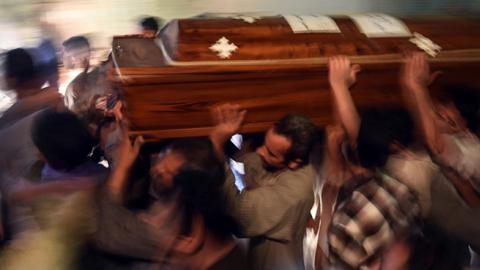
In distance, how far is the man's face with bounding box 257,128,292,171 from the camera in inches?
62.1

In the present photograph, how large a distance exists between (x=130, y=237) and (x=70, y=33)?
80.5 inches

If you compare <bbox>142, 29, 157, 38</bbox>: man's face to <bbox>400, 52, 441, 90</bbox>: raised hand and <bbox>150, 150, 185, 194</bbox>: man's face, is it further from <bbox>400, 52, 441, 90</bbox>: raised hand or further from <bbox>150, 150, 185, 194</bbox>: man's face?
<bbox>400, 52, 441, 90</bbox>: raised hand

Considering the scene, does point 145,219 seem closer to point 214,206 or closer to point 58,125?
point 214,206

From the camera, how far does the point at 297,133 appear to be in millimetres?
1551

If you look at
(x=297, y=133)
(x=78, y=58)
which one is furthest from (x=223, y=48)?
(x=78, y=58)

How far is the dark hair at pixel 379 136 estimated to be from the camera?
1514 mm

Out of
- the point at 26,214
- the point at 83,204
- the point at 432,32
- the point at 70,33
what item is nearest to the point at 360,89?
the point at 432,32

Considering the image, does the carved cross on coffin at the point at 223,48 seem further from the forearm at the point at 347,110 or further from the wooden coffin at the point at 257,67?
the forearm at the point at 347,110

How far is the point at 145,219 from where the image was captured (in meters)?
1.47

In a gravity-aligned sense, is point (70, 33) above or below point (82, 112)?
below

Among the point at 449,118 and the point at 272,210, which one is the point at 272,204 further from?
the point at 449,118

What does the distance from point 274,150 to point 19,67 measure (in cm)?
115

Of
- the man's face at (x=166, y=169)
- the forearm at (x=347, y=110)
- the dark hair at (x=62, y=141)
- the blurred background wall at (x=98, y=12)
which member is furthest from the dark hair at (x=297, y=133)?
the blurred background wall at (x=98, y=12)

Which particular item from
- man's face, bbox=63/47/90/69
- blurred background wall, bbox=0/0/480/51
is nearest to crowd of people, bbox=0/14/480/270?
man's face, bbox=63/47/90/69
